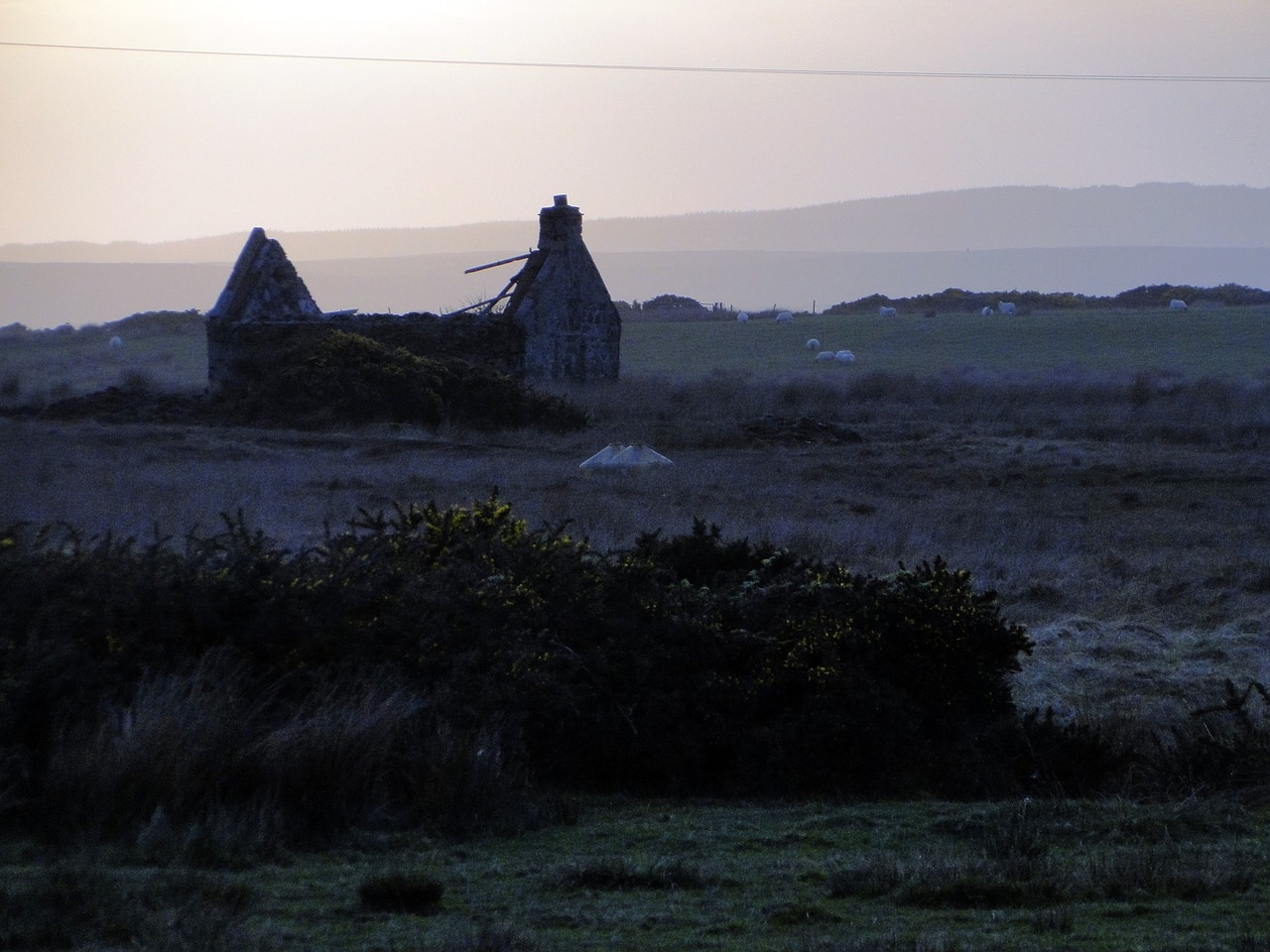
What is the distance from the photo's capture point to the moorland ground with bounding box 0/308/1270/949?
4254mm

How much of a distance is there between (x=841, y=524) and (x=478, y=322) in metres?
18.5

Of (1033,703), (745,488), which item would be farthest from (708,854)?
(745,488)

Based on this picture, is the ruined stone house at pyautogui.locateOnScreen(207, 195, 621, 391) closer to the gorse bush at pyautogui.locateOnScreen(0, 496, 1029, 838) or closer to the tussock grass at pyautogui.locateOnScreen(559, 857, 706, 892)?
the gorse bush at pyautogui.locateOnScreen(0, 496, 1029, 838)

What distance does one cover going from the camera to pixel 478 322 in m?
31.4

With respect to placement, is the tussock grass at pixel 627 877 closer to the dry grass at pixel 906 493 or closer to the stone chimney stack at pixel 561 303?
the dry grass at pixel 906 493

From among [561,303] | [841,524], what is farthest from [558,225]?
[841,524]

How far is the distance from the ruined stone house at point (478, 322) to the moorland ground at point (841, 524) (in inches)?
59.7

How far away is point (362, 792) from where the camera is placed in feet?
17.8

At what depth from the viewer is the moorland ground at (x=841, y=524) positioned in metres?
4.25

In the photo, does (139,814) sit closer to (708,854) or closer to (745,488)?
(708,854)

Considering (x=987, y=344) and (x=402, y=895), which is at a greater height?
(x=987, y=344)

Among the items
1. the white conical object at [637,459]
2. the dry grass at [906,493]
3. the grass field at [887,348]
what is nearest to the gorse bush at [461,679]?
the dry grass at [906,493]

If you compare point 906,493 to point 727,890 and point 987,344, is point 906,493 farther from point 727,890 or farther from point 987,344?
point 987,344

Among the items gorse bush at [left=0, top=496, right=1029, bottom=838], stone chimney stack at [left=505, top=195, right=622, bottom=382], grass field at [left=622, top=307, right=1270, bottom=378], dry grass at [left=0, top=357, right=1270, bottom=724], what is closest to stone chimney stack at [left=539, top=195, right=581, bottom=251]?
stone chimney stack at [left=505, top=195, right=622, bottom=382]
